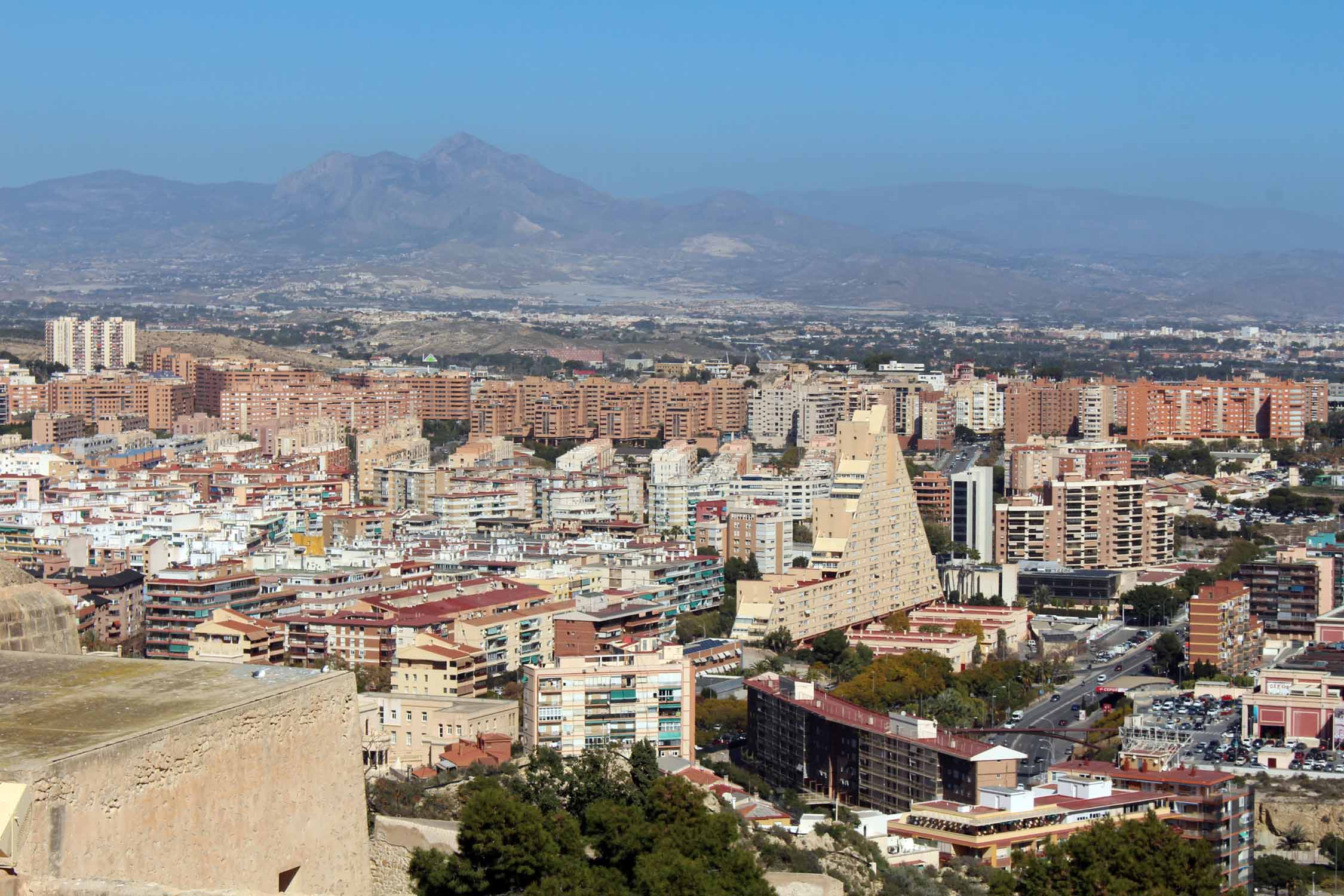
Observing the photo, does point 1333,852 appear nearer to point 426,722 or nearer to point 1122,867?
point 426,722

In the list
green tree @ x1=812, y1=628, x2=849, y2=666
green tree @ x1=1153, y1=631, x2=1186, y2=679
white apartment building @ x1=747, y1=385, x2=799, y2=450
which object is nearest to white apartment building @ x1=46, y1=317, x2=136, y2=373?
white apartment building @ x1=747, y1=385, x2=799, y2=450

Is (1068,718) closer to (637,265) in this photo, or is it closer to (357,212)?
(637,265)

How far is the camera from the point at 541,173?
154m

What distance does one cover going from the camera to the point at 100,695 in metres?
4.42

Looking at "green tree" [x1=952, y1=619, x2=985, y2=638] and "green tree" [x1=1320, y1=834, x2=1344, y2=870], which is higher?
"green tree" [x1=952, y1=619, x2=985, y2=638]

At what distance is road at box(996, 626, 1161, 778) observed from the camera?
15.1 m

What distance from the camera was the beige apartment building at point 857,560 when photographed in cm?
2016

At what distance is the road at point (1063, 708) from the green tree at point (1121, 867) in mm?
5803

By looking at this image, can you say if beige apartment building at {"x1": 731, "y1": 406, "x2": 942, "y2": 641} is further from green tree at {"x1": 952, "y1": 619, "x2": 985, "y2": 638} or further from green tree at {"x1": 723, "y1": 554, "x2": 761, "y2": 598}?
green tree at {"x1": 952, "y1": 619, "x2": 985, "y2": 638}

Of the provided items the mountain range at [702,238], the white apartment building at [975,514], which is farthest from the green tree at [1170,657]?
the mountain range at [702,238]

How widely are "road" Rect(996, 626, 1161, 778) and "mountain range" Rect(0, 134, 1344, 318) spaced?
78925 mm

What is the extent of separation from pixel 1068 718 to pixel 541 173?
139 m

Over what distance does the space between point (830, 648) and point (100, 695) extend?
14804mm

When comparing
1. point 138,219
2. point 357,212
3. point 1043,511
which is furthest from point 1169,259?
point 1043,511
